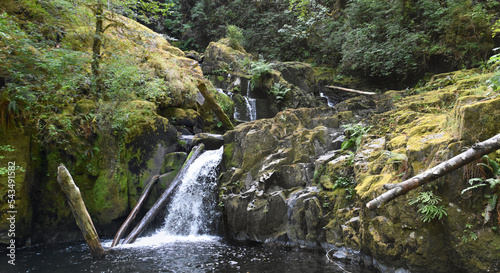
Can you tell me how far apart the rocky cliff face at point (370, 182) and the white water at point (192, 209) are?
85cm

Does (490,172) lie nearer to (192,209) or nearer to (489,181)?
(489,181)

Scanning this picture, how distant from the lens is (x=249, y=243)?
7.64 metres

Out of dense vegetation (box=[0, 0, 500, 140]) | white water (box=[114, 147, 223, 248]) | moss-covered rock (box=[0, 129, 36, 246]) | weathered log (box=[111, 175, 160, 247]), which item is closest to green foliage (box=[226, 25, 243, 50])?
dense vegetation (box=[0, 0, 500, 140])

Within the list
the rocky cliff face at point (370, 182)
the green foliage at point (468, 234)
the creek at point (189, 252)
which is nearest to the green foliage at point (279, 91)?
the rocky cliff face at point (370, 182)

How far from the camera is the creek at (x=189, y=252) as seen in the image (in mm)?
5754

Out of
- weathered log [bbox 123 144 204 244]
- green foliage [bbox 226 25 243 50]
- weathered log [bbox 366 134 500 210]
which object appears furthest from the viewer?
green foliage [bbox 226 25 243 50]

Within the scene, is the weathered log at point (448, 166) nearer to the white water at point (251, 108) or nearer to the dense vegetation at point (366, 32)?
the dense vegetation at point (366, 32)

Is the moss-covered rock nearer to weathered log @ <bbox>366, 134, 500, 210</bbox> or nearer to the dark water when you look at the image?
the dark water

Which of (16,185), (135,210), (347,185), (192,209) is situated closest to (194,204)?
(192,209)

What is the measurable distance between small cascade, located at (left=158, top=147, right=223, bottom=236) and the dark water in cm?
108

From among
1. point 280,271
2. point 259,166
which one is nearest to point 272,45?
point 259,166

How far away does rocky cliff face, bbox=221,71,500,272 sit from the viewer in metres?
4.09

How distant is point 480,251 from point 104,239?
9667 millimetres

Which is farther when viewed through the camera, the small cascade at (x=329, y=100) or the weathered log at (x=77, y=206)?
the small cascade at (x=329, y=100)
